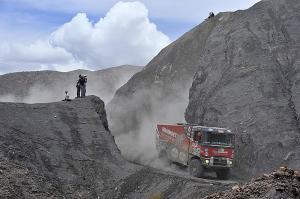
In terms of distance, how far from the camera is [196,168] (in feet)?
82.5

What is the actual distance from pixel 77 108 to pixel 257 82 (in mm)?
13066

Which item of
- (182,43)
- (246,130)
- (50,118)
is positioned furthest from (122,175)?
(182,43)

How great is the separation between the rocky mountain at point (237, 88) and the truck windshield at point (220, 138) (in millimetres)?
4813

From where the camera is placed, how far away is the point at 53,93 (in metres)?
78.8

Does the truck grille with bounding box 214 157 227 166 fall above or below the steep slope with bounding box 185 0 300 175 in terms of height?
below

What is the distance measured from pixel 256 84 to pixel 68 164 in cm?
1604

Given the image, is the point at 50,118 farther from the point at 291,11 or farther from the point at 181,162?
the point at 291,11

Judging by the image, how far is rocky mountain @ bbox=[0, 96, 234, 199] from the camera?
Result: 802 inches

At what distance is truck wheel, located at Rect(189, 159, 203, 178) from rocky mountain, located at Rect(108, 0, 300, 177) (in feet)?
16.4

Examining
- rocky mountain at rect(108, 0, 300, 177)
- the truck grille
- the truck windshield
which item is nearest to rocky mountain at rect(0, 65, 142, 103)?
rocky mountain at rect(108, 0, 300, 177)

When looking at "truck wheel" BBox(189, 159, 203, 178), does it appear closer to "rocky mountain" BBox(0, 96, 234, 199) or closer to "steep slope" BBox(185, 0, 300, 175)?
"rocky mountain" BBox(0, 96, 234, 199)

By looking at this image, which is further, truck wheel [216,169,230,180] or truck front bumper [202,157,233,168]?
truck wheel [216,169,230,180]

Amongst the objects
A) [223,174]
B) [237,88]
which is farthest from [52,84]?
[223,174]

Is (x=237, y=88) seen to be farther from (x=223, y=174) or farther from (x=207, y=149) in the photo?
(x=207, y=149)
